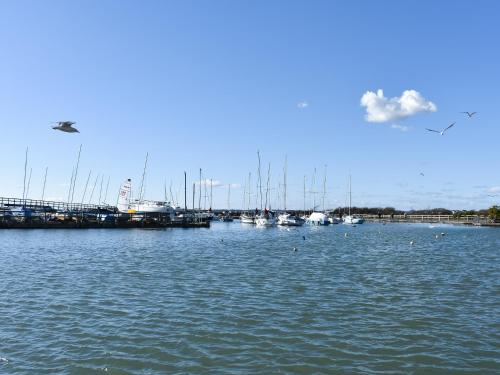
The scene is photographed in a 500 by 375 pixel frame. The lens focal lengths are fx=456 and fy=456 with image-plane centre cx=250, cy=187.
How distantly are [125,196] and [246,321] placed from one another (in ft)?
340

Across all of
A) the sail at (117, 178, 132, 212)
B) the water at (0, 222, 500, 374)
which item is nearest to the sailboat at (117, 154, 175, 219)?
the sail at (117, 178, 132, 212)

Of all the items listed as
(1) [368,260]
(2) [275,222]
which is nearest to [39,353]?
(1) [368,260]

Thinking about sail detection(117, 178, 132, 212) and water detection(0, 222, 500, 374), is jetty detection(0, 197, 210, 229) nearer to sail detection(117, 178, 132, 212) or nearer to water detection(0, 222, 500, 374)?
sail detection(117, 178, 132, 212)

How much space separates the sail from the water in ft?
277

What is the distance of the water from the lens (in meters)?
12.7

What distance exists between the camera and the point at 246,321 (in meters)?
17.1

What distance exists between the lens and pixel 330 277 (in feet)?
94.2

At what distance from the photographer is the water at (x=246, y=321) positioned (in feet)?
41.7

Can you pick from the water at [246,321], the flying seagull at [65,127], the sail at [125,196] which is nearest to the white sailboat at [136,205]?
the sail at [125,196]

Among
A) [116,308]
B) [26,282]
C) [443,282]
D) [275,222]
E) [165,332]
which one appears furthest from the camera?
[275,222]

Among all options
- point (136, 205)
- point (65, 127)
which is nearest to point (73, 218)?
point (136, 205)

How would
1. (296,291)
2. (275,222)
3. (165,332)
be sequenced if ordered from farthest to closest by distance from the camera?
(275,222), (296,291), (165,332)

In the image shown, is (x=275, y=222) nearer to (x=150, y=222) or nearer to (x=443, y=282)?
(x=150, y=222)

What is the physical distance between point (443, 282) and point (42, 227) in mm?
75144
